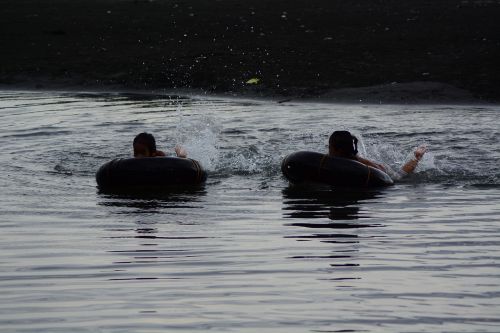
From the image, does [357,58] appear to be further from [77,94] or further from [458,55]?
[77,94]

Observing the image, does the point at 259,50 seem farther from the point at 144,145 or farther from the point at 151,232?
the point at 151,232

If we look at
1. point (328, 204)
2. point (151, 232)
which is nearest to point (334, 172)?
point (328, 204)

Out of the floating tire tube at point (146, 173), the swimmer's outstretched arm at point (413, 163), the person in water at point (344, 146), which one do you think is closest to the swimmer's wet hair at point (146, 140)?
the floating tire tube at point (146, 173)

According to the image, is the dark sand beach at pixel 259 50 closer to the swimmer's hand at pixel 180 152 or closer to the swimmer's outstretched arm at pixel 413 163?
the swimmer's outstretched arm at pixel 413 163

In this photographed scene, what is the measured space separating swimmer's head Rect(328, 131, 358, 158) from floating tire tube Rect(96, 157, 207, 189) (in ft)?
5.13

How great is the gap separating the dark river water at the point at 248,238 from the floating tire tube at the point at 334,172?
5.7 inches

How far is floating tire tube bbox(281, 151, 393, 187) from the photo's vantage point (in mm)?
11766

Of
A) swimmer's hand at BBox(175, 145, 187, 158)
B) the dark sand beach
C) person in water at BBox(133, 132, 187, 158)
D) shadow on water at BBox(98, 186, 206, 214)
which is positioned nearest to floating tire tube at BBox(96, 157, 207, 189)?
shadow on water at BBox(98, 186, 206, 214)

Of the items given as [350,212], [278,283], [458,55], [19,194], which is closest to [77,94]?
[458,55]

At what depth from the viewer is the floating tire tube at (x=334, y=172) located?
11766 mm

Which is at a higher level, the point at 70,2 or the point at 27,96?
the point at 70,2

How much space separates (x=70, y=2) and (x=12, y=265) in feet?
97.1

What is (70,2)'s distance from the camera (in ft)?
119

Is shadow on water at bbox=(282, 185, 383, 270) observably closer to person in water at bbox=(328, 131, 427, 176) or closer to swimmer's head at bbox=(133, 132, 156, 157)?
person in water at bbox=(328, 131, 427, 176)
